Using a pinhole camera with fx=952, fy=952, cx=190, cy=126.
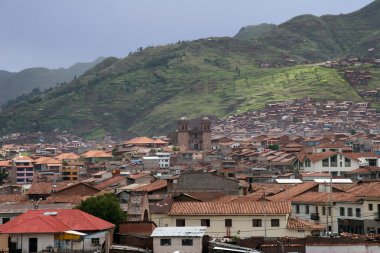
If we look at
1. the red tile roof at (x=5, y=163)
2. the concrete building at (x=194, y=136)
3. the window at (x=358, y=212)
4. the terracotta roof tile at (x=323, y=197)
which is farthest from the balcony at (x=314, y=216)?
the concrete building at (x=194, y=136)

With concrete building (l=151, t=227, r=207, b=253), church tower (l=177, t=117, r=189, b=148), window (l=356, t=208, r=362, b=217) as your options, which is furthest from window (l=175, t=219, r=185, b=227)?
church tower (l=177, t=117, r=189, b=148)

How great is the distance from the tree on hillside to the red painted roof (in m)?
6.88

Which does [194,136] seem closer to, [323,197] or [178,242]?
[323,197]

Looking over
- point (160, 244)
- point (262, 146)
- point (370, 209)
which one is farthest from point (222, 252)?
point (262, 146)

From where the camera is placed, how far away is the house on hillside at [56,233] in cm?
3669

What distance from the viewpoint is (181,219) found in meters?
47.7

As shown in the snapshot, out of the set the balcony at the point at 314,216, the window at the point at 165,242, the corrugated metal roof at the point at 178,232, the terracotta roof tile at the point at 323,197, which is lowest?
the balcony at the point at 314,216

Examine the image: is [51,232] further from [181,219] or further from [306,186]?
[306,186]

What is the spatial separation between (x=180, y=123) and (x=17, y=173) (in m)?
59.0

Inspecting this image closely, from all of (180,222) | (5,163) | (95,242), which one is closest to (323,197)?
(180,222)

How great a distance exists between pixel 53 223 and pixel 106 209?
10.3 m

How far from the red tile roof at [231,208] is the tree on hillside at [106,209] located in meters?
2.65

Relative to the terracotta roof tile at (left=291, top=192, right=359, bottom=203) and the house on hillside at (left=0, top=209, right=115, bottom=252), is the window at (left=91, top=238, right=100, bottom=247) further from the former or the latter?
the terracotta roof tile at (left=291, top=192, right=359, bottom=203)

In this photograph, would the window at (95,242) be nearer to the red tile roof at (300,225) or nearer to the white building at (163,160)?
the red tile roof at (300,225)
